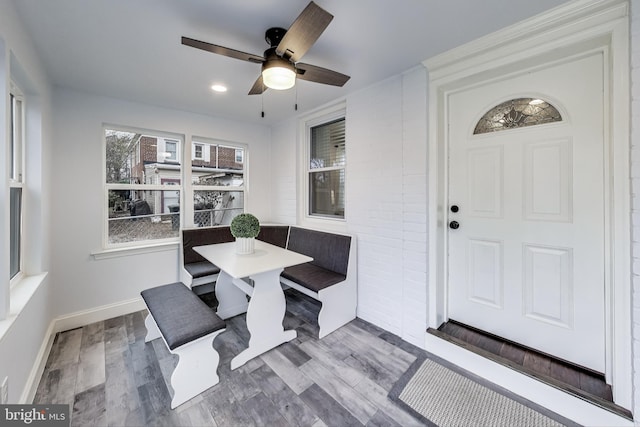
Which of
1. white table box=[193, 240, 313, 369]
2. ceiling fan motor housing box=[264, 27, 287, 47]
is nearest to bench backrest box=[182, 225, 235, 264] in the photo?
white table box=[193, 240, 313, 369]

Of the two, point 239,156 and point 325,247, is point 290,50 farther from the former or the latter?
point 239,156

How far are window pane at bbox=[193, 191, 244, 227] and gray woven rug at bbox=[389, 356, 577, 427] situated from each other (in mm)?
2874

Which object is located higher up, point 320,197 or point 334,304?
point 320,197

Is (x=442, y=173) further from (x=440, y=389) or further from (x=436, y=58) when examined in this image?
(x=440, y=389)

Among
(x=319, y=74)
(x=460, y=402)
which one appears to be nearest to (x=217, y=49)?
(x=319, y=74)

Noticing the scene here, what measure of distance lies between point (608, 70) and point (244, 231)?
269 cm

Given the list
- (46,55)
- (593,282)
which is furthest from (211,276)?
(593,282)

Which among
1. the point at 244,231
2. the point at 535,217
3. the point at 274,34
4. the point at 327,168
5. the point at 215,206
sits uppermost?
the point at 274,34

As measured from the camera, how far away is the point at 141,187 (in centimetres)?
290

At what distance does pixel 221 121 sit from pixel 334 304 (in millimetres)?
2708

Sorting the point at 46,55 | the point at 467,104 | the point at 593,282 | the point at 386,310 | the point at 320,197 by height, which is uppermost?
the point at 46,55

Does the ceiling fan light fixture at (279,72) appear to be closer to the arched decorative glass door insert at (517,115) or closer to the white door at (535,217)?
the white door at (535,217)

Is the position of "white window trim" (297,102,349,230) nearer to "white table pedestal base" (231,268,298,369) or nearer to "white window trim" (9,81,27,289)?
"white table pedestal base" (231,268,298,369)

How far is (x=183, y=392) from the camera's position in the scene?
5.19 ft
